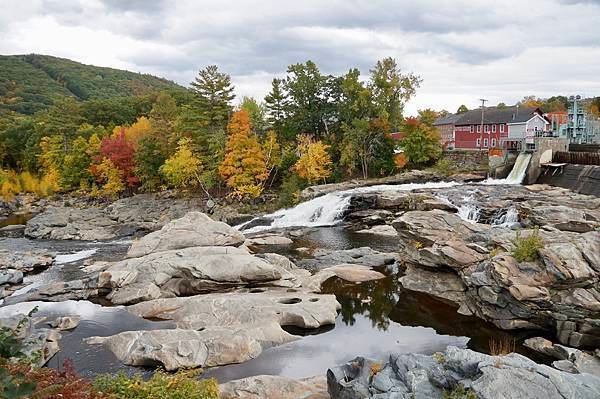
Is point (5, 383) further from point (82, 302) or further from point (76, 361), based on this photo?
point (82, 302)

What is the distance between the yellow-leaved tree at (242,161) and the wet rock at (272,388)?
113 feet

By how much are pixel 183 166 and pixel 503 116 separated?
1809 inches

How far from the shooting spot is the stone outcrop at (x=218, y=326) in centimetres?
1554

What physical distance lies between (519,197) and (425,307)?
1819 centimetres

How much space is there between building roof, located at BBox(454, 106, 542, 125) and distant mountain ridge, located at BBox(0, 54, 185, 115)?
8166cm

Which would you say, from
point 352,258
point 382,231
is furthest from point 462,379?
point 382,231

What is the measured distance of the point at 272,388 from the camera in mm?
13469

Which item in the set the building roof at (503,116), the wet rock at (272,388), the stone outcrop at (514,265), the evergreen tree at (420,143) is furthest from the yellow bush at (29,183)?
the wet rock at (272,388)

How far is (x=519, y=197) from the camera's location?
3472 cm

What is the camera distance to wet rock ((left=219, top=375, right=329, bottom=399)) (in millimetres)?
13164

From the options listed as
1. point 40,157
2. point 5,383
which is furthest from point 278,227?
point 40,157

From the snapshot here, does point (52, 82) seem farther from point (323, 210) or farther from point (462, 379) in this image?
point (462, 379)

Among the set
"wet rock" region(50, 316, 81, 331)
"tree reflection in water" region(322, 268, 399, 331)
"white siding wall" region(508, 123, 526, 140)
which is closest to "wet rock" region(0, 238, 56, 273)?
"wet rock" region(50, 316, 81, 331)

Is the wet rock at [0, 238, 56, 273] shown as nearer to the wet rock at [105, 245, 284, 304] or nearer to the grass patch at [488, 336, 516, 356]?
the wet rock at [105, 245, 284, 304]
